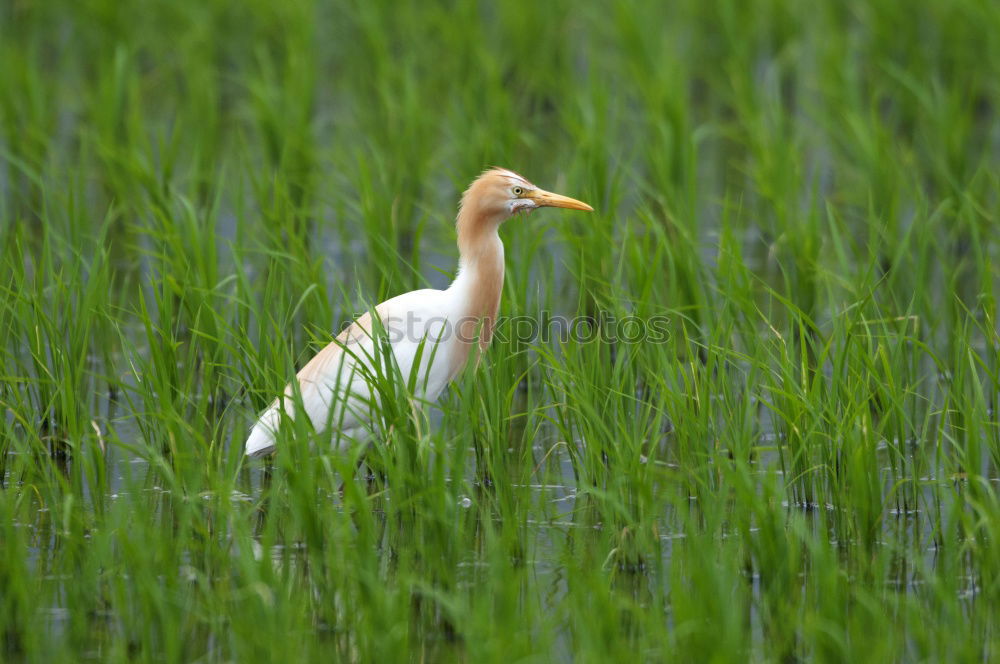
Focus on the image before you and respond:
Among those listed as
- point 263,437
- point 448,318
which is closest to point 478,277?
point 448,318

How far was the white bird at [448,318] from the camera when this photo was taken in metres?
4.88

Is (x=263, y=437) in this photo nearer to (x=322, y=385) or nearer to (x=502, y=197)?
(x=322, y=385)

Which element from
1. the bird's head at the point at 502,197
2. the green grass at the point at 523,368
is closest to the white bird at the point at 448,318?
the bird's head at the point at 502,197

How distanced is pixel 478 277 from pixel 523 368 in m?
0.67

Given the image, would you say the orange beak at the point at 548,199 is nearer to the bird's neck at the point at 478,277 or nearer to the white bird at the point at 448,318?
the white bird at the point at 448,318

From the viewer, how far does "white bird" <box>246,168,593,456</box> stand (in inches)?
192

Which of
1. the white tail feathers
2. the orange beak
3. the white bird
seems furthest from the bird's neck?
the white tail feathers

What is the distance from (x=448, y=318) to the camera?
493 centimetres

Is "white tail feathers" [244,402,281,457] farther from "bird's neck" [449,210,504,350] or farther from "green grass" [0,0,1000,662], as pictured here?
"bird's neck" [449,210,504,350]

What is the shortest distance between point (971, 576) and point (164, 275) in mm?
2783

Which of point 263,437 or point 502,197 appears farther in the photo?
point 502,197

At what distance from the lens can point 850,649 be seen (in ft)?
11.2

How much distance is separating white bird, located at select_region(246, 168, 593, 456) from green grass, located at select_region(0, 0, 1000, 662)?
0.16 metres

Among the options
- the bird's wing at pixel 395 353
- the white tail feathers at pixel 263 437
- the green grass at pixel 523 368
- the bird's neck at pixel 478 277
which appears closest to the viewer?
the green grass at pixel 523 368
